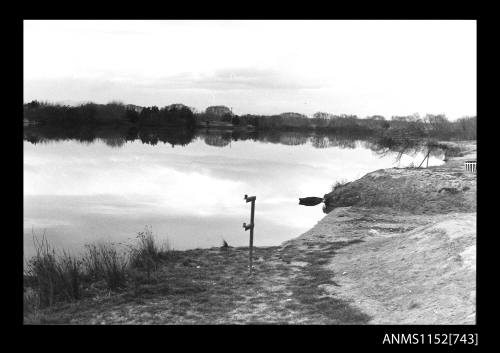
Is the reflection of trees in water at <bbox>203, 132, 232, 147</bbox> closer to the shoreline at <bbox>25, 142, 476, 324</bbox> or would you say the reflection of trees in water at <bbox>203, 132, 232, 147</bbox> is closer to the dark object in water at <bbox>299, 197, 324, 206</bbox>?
the dark object in water at <bbox>299, 197, 324, 206</bbox>

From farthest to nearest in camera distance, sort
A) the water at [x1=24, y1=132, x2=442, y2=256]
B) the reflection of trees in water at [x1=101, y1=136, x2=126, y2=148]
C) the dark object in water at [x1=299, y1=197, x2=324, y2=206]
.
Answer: the reflection of trees in water at [x1=101, y1=136, x2=126, y2=148], the dark object in water at [x1=299, y1=197, x2=324, y2=206], the water at [x1=24, y1=132, x2=442, y2=256]

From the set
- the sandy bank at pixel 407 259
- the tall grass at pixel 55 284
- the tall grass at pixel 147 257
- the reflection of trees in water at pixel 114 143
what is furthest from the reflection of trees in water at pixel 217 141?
the tall grass at pixel 55 284

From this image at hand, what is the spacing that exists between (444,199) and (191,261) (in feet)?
40.9

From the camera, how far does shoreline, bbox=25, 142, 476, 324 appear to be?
8.20 metres

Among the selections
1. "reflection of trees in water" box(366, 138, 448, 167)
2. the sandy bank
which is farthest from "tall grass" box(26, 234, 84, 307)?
"reflection of trees in water" box(366, 138, 448, 167)

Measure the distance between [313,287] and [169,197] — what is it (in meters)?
18.8

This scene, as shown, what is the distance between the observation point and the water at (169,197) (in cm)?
1859

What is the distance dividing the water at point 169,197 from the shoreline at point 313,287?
4355mm

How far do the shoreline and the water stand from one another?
171 inches

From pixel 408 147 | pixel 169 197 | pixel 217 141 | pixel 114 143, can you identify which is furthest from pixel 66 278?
pixel 217 141

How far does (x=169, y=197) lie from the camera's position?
27859mm

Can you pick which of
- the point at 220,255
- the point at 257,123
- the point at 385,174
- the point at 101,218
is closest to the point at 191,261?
the point at 220,255

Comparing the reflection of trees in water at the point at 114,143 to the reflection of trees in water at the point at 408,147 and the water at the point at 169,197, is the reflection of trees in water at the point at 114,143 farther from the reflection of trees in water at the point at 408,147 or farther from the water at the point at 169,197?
the reflection of trees in water at the point at 408,147
